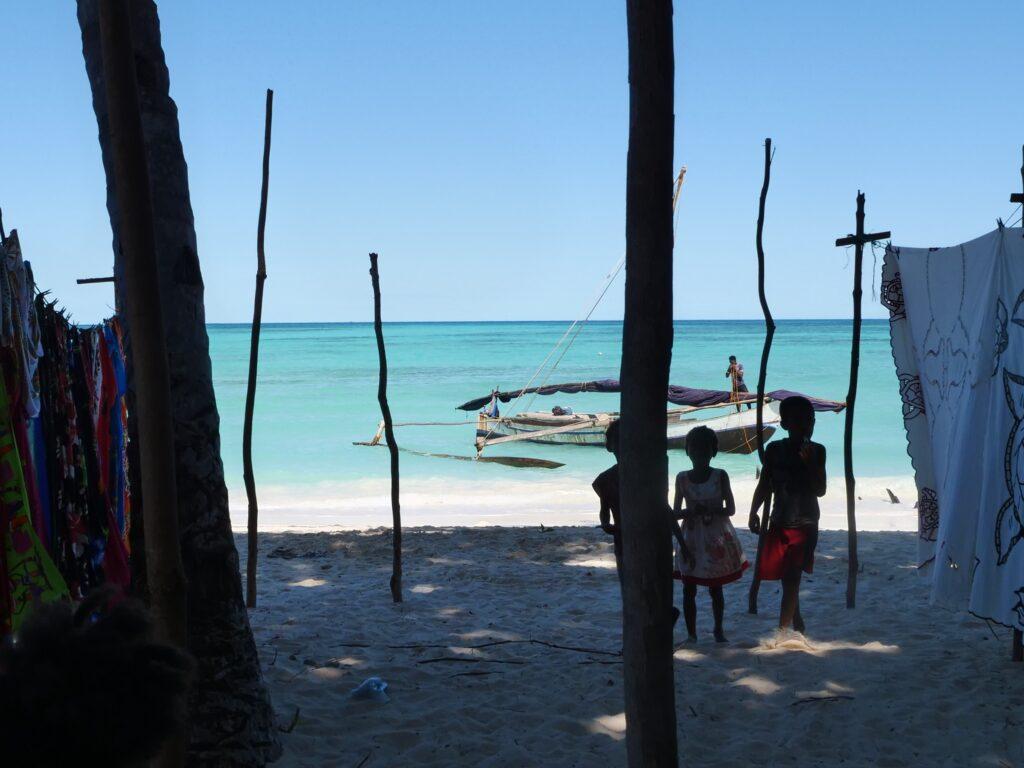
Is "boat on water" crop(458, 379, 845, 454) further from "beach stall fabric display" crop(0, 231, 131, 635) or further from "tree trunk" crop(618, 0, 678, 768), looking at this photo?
"tree trunk" crop(618, 0, 678, 768)

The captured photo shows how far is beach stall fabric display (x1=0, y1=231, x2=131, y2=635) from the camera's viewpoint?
307 centimetres

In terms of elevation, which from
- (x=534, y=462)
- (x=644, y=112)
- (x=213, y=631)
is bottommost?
(x=534, y=462)

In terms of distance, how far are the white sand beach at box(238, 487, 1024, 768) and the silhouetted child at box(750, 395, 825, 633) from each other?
18.2 inches

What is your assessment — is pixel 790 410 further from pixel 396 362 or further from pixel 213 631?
pixel 396 362

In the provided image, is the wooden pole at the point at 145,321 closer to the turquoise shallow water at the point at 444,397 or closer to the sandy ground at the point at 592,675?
the sandy ground at the point at 592,675

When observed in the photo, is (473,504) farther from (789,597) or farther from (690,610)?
(789,597)

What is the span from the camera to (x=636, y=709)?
96.4 inches

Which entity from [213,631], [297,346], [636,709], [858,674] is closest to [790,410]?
[858,674]

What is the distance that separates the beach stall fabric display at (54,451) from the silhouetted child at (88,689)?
120 centimetres

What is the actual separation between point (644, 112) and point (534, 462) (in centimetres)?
1595

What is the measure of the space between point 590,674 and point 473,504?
9.06 meters

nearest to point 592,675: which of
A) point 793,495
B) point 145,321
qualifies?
point 793,495

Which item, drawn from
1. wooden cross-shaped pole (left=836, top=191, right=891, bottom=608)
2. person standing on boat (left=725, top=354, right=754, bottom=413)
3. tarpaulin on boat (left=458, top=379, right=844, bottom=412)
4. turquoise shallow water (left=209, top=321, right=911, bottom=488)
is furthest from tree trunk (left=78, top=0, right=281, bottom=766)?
person standing on boat (left=725, top=354, right=754, bottom=413)

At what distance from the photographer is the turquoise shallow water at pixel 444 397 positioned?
18938 millimetres
